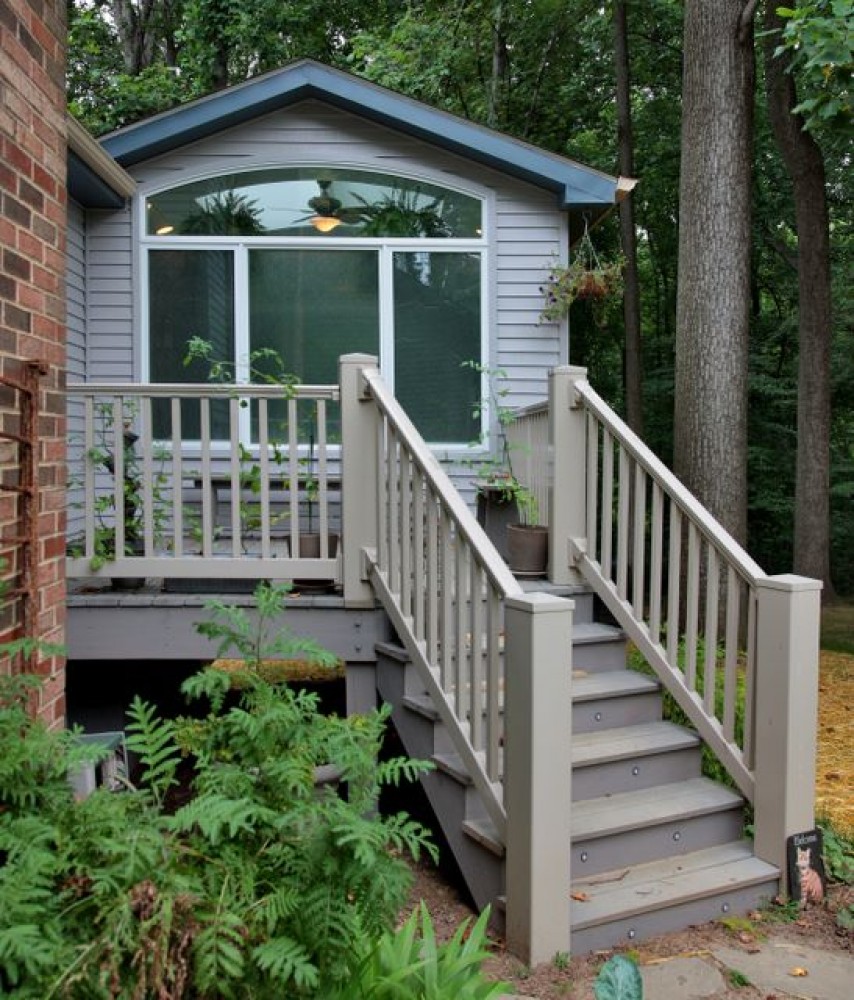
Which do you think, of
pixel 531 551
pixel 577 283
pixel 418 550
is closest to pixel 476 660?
pixel 418 550

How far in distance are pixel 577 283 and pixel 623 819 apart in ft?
13.6

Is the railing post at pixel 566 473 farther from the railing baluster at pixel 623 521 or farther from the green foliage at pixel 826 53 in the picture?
the green foliage at pixel 826 53

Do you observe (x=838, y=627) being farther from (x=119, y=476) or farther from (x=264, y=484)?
(x=119, y=476)

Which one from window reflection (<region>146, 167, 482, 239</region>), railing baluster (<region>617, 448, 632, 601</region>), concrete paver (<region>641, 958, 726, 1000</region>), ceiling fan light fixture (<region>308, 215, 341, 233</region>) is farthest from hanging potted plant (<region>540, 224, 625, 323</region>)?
concrete paver (<region>641, 958, 726, 1000</region>)

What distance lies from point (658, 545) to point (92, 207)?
15.8 ft

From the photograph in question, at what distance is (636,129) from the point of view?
48.1 feet

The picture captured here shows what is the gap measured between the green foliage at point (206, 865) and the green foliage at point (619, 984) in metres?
0.43

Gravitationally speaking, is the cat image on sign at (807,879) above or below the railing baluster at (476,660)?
below

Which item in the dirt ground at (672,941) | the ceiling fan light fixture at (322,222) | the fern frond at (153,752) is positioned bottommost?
the dirt ground at (672,941)

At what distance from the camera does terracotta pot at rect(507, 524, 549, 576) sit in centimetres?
468

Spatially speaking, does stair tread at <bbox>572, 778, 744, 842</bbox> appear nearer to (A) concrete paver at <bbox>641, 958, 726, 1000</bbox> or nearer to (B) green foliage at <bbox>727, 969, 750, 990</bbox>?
(A) concrete paver at <bbox>641, 958, 726, 1000</bbox>

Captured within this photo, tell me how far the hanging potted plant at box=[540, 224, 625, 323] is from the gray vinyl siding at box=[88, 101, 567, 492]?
9 cm

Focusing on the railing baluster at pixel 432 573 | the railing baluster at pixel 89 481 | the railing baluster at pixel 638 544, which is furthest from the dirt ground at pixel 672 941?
the railing baluster at pixel 89 481

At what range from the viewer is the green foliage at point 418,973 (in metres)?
2.09
